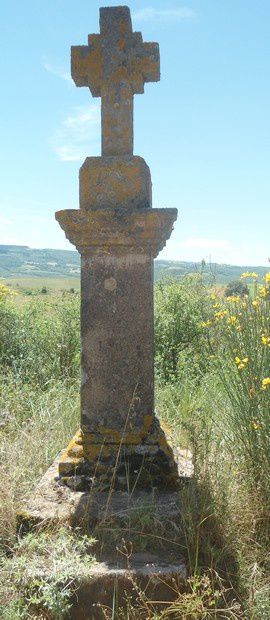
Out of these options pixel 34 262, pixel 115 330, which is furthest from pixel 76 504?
pixel 34 262

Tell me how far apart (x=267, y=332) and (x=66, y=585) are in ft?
6.12

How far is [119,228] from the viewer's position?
3.45 metres

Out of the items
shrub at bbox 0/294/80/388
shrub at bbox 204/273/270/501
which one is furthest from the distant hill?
shrub at bbox 204/273/270/501

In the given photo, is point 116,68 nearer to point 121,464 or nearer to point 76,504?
point 121,464

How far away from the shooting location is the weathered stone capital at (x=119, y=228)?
341 centimetres

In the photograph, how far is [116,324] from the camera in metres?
3.57

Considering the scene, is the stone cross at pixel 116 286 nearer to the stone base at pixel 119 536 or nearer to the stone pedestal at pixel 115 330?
the stone pedestal at pixel 115 330

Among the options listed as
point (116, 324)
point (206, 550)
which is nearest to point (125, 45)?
point (116, 324)

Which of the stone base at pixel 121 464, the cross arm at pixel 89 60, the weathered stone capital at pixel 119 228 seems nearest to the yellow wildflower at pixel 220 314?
the weathered stone capital at pixel 119 228

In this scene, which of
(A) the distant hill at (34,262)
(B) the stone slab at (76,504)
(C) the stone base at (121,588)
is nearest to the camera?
(C) the stone base at (121,588)

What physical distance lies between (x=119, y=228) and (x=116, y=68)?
1023mm

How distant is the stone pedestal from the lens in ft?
11.5

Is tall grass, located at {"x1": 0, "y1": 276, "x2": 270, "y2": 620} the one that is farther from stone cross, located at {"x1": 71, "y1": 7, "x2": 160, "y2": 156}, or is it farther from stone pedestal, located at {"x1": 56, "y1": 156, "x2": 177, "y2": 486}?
stone cross, located at {"x1": 71, "y1": 7, "x2": 160, "y2": 156}

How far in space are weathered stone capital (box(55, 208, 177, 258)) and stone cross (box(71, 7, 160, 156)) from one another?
0.49 meters
